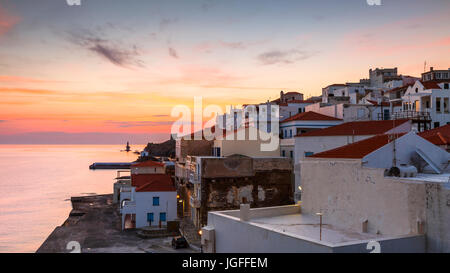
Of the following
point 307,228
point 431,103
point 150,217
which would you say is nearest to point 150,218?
point 150,217

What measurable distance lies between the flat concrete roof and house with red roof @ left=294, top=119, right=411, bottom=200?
36.3 ft

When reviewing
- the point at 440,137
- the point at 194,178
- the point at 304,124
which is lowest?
the point at 194,178

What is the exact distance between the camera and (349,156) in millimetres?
14484

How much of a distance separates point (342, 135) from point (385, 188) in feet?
58.5

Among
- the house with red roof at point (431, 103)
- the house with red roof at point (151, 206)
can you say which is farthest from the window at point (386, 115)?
the house with red roof at point (151, 206)

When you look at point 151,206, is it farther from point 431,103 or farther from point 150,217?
point 431,103

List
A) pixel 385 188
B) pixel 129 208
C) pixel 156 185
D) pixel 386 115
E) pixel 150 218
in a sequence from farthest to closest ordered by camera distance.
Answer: pixel 386 115, pixel 156 185, pixel 150 218, pixel 129 208, pixel 385 188

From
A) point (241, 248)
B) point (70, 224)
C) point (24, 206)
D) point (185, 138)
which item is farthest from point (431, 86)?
point (24, 206)

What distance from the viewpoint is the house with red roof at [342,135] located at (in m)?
28.8

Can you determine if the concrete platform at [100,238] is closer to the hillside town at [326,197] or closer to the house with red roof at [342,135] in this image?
the hillside town at [326,197]

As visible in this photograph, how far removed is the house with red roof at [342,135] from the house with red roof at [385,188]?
11.4 metres

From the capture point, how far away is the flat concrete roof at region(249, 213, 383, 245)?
12348 millimetres

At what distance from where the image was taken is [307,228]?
45.9 ft
